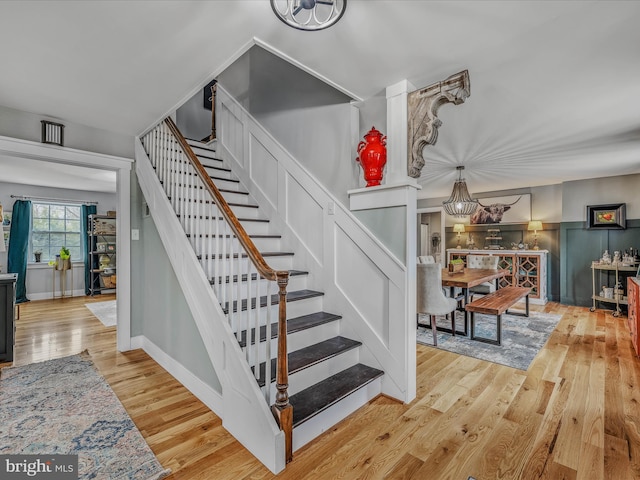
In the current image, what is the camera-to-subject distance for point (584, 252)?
18.4 feet

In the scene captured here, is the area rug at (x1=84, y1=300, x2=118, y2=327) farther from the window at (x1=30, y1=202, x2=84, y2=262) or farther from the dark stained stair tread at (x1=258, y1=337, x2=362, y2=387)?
the dark stained stair tread at (x1=258, y1=337, x2=362, y2=387)

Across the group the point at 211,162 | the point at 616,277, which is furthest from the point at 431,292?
the point at 616,277

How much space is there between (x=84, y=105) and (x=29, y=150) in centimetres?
68

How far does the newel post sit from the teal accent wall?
20.6 feet

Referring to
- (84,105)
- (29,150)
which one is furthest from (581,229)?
(29,150)

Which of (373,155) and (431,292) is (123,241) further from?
(431,292)

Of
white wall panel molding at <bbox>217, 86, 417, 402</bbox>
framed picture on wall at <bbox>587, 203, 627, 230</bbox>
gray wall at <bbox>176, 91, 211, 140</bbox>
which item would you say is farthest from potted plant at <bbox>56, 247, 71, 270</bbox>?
framed picture on wall at <bbox>587, 203, 627, 230</bbox>

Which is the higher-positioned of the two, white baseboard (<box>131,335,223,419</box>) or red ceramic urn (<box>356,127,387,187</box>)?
red ceramic urn (<box>356,127,387,187</box>)

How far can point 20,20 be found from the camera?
1642 mm

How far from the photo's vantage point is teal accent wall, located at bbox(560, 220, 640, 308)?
5.21m

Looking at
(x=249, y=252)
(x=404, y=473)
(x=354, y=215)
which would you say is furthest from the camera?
(x=354, y=215)

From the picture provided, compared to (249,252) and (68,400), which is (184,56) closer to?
(249,252)

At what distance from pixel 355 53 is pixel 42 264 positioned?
25.4 feet

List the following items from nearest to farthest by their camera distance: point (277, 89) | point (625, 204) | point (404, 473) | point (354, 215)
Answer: point (404, 473) < point (354, 215) < point (277, 89) < point (625, 204)
